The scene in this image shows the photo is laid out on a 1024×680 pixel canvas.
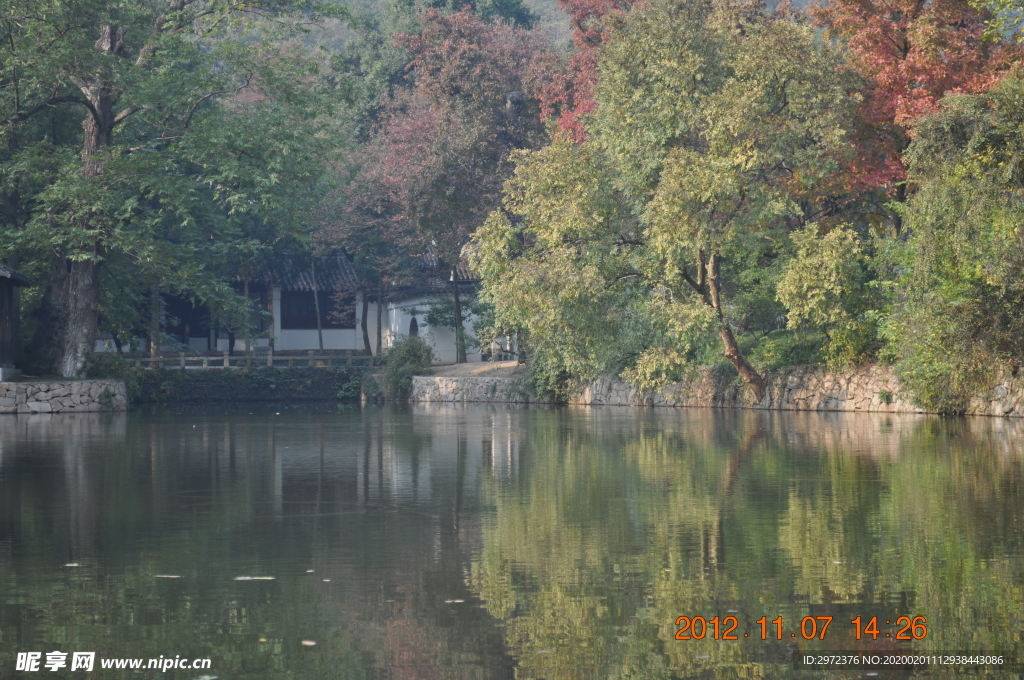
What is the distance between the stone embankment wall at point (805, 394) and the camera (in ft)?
86.1

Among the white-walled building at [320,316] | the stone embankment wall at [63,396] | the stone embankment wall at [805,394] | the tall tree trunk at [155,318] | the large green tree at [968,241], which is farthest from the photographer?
the white-walled building at [320,316]

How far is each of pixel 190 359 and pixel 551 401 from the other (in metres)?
14.3

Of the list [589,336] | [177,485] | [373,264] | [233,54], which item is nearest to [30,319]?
[233,54]

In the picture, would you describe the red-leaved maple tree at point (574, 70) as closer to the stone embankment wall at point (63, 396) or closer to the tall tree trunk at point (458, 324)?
the tall tree trunk at point (458, 324)

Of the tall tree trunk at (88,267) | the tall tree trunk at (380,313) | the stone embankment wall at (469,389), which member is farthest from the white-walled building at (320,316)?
the tall tree trunk at (88,267)

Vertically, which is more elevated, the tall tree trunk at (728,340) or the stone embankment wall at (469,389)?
the tall tree trunk at (728,340)

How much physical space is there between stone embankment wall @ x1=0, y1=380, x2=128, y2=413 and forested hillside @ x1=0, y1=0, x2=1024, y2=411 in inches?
46.2

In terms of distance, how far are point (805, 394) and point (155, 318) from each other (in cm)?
2339

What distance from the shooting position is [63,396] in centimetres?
3491

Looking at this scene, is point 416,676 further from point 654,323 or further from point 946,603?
point 654,323

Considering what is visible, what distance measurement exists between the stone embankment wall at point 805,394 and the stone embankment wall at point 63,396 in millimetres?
12573

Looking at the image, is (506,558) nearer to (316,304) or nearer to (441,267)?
(441,267)

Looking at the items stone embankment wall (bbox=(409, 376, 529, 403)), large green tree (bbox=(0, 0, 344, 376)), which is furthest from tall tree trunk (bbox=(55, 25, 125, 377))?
stone embankment wall (bbox=(409, 376, 529, 403))

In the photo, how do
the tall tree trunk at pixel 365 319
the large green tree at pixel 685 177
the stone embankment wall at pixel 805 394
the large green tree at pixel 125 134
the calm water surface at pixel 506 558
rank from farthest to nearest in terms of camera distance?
1. the tall tree trunk at pixel 365 319
2. the large green tree at pixel 125 134
3. the large green tree at pixel 685 177
4. the stone embankment wall at pixel 805 394
5. the calm water surface at pixel 506 558
